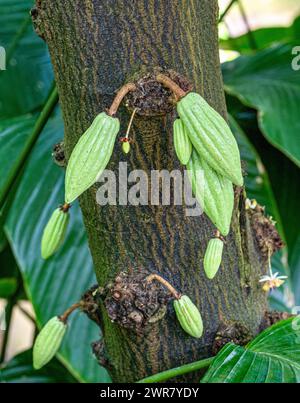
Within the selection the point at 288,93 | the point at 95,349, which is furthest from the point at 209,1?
the point at 288,93

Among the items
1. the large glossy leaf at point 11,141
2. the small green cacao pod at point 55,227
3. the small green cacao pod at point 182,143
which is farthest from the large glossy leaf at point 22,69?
→ the small green cacao pod at point 182,143

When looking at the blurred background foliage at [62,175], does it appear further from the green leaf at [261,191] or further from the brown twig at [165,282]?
the brown twig at [165,282]

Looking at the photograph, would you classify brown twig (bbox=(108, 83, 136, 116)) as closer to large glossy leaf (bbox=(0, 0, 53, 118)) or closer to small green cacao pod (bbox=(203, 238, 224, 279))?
small green cacao pod (bbox=(203, 238, 224, 279))

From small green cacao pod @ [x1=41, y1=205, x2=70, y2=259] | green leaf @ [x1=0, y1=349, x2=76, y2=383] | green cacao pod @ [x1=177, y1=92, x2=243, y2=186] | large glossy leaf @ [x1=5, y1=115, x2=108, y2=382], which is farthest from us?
green leaf @ [x1=0, y1=349, x2=76, y2=383]

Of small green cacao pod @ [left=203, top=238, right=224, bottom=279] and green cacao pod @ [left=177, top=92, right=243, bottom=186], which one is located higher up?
green cacao pod @ [left=177, top=92, right=243, bottom=186]

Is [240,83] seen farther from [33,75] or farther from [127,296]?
[127,296]

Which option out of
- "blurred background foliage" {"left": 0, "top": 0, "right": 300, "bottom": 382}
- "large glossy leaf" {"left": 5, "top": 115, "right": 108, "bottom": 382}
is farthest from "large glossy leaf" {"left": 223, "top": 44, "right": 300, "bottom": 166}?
"large glossy leaf" {"left": 5, "top": 115, "right": 108, "bottom": 382}
